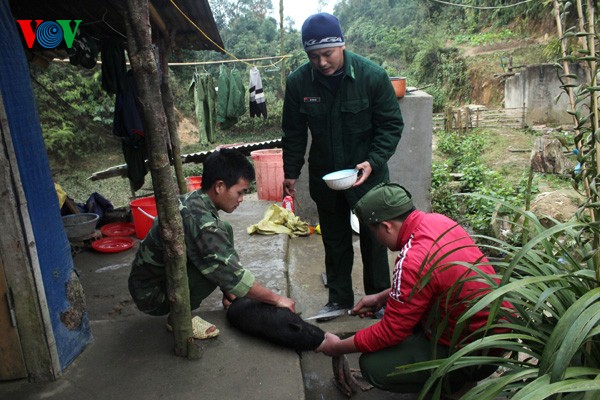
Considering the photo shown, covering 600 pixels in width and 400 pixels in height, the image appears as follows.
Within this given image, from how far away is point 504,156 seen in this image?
12.9 m

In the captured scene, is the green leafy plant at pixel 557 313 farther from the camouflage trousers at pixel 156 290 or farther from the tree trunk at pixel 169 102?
the tree trunk at pixel 169 102

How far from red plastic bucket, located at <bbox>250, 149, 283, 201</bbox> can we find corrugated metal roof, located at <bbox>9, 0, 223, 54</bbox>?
1604 millimetres

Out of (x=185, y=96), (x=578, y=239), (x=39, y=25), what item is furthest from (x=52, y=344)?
(x=185, y=96)

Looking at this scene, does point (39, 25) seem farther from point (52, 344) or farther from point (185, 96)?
point (185, 96)

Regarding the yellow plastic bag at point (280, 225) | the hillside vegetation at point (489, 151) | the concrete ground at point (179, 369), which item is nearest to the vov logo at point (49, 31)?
the hillside vegetation at point (489, 151)

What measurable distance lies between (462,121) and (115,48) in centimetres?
1504

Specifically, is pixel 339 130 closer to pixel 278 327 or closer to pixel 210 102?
pixel 278 327

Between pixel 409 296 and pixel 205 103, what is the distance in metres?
7.40

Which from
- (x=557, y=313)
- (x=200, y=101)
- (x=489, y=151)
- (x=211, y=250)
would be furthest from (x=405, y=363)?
(x=489, y=151)

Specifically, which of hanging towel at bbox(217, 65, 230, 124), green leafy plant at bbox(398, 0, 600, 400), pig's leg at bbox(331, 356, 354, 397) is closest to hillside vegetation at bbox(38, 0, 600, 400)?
green leafy plant at bbox(398, 0, 600, 400)

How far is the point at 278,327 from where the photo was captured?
2.49 meters

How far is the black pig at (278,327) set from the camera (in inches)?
96.5

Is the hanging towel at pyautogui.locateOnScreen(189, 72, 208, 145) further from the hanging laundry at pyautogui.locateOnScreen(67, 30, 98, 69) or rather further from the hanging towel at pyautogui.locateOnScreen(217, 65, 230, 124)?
the hanging laundry at pyautogui.locateOnScreen(67, 30, 98, 69)

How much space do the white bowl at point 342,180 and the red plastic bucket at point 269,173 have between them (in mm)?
3328
